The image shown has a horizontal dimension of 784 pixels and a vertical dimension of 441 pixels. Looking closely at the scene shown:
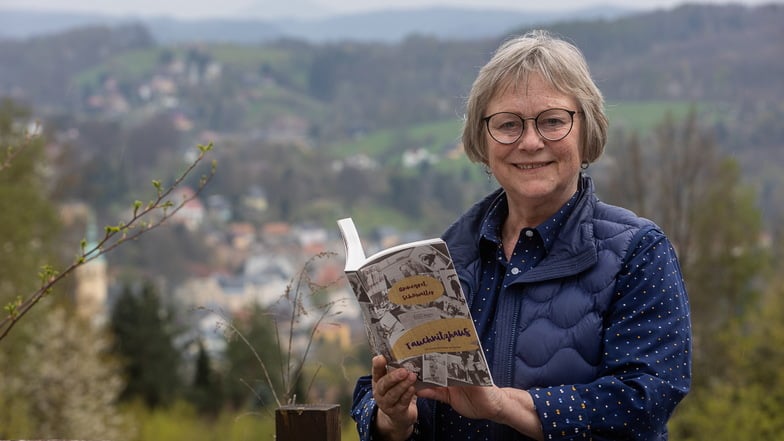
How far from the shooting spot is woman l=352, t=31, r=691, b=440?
238 cm

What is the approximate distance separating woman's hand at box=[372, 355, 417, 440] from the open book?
0.07 m

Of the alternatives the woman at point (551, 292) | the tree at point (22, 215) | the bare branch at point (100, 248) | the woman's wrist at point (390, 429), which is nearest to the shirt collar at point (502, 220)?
the woman at point (551, 292)

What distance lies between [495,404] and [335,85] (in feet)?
416

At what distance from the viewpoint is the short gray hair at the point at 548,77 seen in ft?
8.36

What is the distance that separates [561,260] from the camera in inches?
98.4

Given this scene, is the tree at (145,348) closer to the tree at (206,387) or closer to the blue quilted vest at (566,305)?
the tree at (206,387)

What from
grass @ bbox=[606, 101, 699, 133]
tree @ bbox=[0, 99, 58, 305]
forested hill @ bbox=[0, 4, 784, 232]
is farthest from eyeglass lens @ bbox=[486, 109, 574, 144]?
grass @ bbox=[606, 101, 699, 133]

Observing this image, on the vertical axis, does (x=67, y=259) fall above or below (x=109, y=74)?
below

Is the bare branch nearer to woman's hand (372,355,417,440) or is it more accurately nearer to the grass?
woman's hand (372,355,417,440)

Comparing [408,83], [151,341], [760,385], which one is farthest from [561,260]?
[408,83]

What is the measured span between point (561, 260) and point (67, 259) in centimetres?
3158

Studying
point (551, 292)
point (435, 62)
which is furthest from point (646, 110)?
point (551, 292)

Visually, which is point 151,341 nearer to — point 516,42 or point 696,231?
point 696,231

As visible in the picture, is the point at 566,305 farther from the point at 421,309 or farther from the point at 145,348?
the point at 145,348
